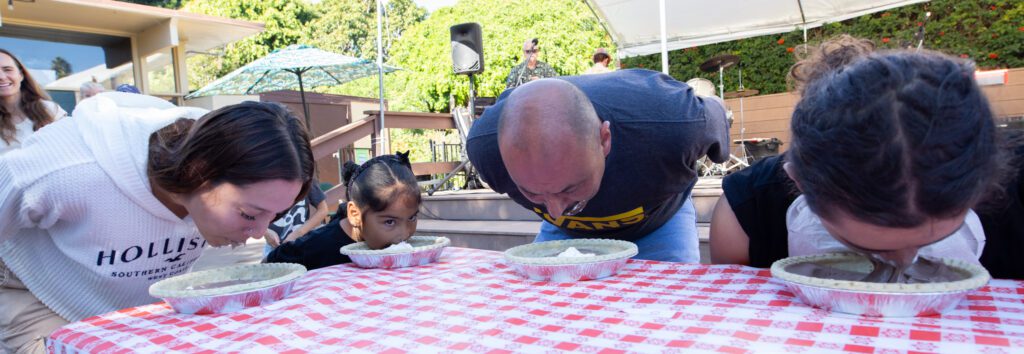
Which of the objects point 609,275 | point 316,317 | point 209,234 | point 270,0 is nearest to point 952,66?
point 609,275

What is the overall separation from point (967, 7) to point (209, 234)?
8.03 meters

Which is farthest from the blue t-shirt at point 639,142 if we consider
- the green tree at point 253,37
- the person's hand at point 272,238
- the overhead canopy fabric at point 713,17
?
the green tree at point 253,37

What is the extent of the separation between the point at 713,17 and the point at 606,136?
229 inches

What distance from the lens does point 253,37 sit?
714 inches

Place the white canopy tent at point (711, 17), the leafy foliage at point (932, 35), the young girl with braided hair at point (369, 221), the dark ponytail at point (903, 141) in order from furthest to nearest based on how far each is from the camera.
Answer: the leafy foliage at point (932, 35) → the white canopy tent at point (711, 17) → the young girl with braided hair at point (369, 221) → the dark ponytail at point (903, 141)

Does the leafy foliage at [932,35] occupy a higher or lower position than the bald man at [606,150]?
higher

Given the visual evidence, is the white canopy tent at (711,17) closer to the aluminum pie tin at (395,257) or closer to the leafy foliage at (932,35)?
the leafy foliage at (932,35)

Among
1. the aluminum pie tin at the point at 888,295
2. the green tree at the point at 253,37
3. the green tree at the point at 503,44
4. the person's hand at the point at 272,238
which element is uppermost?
the green tree at the point at 253,37

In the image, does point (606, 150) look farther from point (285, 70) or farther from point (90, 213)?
point (285, 70)

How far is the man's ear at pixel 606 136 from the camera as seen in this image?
4.57 feet

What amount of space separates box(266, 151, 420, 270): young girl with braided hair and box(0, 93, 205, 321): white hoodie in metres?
0.45

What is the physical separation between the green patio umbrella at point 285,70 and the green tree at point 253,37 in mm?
10244

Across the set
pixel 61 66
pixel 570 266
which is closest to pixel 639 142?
pixel 570 266

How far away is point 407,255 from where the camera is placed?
1536 millimetres
